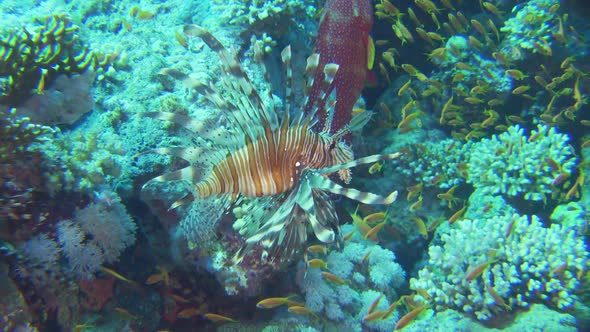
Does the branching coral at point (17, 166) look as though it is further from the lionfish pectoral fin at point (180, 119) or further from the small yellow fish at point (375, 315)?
the small yellow fish at point (375, 315)

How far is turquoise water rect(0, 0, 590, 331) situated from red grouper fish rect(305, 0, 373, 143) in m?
0.03

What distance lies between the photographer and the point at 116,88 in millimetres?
3184

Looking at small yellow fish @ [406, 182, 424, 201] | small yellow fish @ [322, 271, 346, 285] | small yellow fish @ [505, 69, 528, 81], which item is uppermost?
small yellow fish @ [505, 69, 528, 81]

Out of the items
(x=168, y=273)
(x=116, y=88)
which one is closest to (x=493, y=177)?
(x=168, y=273)

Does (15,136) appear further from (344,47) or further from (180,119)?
(344,47)

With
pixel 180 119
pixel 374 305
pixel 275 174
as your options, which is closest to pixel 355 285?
pixel 374 305

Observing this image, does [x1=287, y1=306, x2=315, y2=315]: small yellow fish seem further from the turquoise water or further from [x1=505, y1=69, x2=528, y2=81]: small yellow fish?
[x1=505, y1=69, x2=528, y2=81]: small yellow fish

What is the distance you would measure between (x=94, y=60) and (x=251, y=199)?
2.28 metres

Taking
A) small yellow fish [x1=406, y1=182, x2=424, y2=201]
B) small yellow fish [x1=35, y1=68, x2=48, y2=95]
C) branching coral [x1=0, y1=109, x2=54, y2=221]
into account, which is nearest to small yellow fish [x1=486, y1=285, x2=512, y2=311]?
small yellow fish [x1=406, y1=182, x2=424, y2=201]

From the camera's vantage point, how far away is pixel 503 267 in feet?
10.1

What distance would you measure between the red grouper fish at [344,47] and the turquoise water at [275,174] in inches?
1.3

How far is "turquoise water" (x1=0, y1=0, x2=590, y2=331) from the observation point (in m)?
2.17

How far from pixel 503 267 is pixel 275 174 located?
2422mm

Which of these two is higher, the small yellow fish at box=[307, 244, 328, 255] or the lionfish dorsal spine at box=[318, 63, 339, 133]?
the lionfish dorsal spine at box=[318, 63, 339, 133]
